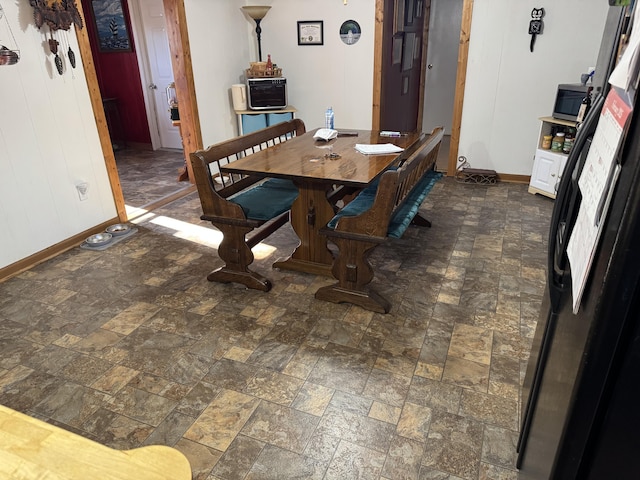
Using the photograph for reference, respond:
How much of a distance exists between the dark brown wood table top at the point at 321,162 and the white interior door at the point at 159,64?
363 cm

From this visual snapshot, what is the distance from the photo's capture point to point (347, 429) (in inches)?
72.6

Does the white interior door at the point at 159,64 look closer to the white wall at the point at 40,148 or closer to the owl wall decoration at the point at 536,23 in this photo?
the white wall at the point at 40,148

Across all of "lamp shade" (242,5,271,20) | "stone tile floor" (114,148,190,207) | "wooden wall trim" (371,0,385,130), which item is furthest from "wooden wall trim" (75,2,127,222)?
"wooden wall trim" (371,0,385,130)

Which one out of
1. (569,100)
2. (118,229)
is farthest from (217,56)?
(569,100)

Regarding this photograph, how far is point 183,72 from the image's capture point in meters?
4.53

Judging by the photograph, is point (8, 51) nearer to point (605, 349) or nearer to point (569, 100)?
point (605, 349)

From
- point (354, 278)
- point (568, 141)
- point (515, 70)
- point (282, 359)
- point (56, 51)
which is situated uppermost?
point (56, 51)

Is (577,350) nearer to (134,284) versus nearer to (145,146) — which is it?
(134,284)

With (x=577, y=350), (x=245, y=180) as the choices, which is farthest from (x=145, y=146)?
(x=577, y=350)

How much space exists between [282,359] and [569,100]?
11.7 ft

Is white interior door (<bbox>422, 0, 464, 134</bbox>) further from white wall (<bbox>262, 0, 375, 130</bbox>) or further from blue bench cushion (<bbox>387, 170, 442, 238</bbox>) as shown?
blue bench cushion (<bbox>387, 170, 442, 238</bbox>)

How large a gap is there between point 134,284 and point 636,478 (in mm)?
2869

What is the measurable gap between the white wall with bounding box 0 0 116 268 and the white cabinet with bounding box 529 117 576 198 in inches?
159

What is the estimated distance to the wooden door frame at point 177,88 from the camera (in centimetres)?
352
